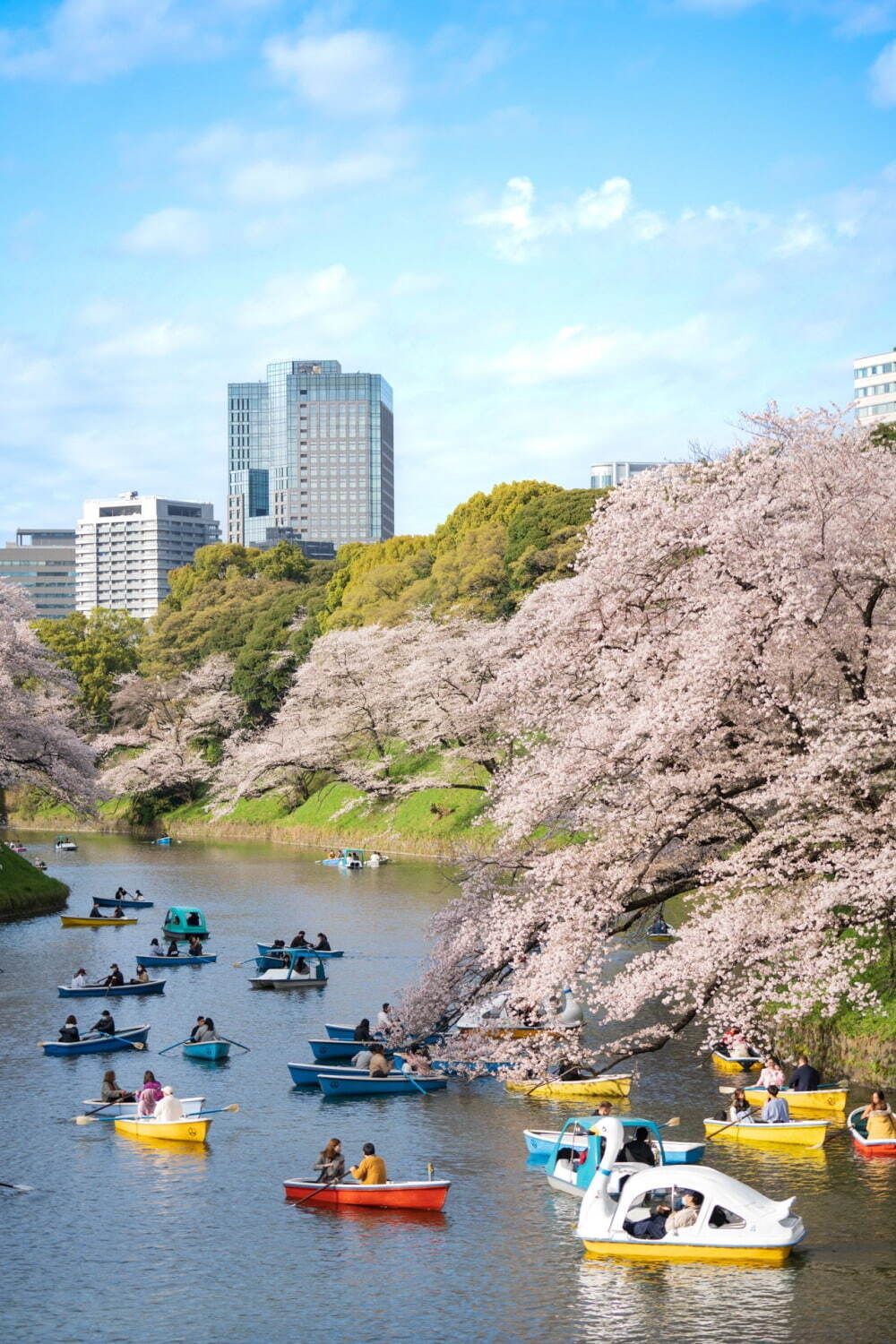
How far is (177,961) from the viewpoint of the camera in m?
48.8

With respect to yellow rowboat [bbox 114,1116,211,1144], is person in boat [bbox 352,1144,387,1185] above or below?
above

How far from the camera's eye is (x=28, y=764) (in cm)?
5934

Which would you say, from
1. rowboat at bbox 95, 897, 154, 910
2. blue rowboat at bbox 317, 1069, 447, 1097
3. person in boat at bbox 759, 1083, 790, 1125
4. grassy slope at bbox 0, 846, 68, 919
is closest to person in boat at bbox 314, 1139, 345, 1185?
blue rowboat at bbox 317, 1069, 447, 1097

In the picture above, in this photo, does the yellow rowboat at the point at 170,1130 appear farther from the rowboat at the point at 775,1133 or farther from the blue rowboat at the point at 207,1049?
the rowboat at the point at 775,1133

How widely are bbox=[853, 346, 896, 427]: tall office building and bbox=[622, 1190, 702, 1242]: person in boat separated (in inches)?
5766

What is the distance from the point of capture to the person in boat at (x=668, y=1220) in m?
20.6

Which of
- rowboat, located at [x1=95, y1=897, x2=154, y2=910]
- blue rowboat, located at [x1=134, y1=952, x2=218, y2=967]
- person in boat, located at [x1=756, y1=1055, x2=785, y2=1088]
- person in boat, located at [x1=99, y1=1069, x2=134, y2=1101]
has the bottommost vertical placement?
blue rowboat, located at [x1=134, y1=952, x2=218, y2=967]

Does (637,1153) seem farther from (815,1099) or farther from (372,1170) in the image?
(815,1099)

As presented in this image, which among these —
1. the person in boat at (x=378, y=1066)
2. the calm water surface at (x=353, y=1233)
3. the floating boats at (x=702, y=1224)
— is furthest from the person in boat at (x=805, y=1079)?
the person in boat at (x=378, y=1066)

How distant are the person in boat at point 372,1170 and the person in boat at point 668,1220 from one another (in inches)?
170

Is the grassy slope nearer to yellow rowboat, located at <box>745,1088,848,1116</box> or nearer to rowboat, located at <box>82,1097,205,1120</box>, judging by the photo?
rowboat, located at <box>82,1097,205,1120</box>

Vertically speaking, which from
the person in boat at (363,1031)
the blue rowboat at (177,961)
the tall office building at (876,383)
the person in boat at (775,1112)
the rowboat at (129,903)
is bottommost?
the blue rowboat at (177,961)

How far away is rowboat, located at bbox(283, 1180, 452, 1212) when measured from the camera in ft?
73.6

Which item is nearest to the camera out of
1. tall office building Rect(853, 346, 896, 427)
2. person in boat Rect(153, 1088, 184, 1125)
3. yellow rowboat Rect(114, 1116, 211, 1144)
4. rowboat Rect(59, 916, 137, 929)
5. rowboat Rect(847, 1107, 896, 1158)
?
rowboat Rect(847, 1107, 896, 1158)
